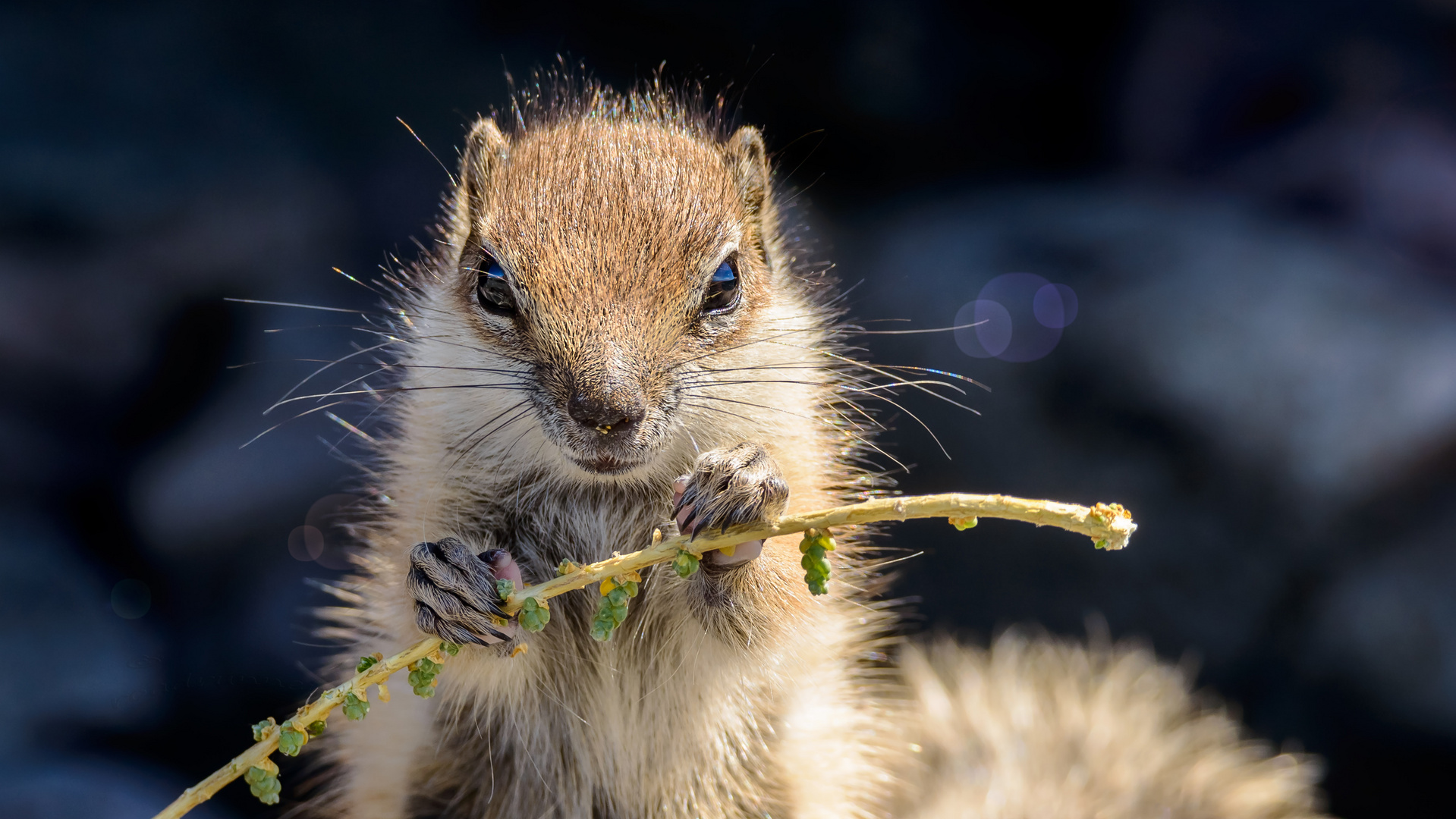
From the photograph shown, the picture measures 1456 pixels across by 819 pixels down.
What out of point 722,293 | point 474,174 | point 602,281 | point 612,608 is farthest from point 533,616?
point 474,174

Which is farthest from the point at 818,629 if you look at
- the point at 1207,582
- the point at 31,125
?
the point at 31,125

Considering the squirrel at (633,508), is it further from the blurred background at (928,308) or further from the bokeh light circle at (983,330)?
the bokeh light circle at (983,330)

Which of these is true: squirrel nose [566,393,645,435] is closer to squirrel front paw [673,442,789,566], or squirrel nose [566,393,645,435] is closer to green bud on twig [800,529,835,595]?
squirrel front paw [673,442,789,566]

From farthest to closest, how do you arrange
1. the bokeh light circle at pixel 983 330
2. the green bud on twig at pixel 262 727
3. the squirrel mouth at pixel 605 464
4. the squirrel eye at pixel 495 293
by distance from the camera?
the bokeh light circle at pixel 983 330 → the squirrel eye at pixel 495 293 → the squirrel mouth at pixel 605 464 → the green bud on twig at pixel 262 727

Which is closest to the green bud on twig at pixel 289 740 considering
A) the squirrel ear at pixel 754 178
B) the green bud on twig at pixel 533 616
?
the green bud on twig at pixel 533 616

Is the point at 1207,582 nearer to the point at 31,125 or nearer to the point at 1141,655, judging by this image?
the point at 1141,655
